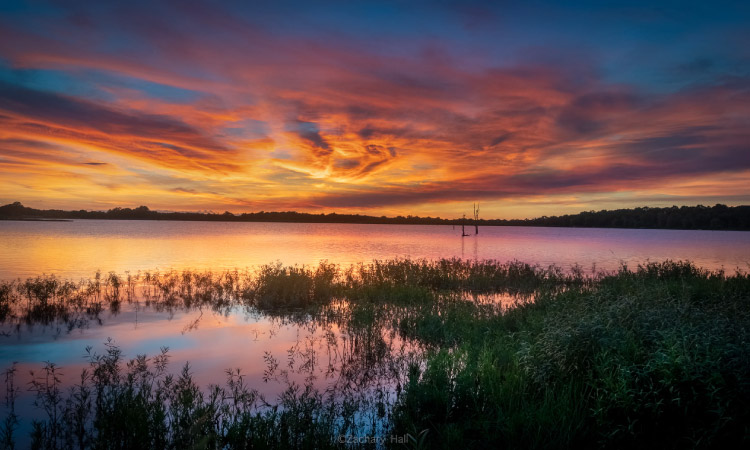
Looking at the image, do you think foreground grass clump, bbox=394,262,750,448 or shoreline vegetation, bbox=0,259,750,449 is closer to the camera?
foreground grass clump, bbox=394,262,750,448

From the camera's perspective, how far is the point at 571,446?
591cm

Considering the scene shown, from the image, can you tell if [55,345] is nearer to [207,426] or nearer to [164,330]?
[164,330]

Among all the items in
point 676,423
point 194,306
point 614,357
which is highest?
point 614,357

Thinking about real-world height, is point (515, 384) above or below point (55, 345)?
above

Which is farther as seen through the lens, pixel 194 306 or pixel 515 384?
pixel 194 306

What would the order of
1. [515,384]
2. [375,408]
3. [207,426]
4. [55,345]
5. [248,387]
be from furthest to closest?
[55,345] < [248,387] < [375,408] < [515,384] < [207,426]

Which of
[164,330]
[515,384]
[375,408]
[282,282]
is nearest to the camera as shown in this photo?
[515,384]

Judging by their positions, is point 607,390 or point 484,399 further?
point 484,399

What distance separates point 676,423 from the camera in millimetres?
6078

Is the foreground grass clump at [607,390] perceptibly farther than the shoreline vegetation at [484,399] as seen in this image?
No

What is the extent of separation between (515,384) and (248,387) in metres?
6.36

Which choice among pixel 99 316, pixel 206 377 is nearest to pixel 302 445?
pixel 206 377

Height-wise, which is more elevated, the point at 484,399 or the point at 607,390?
the point at 607,390

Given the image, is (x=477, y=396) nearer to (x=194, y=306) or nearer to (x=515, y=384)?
(x=515, y=384)
